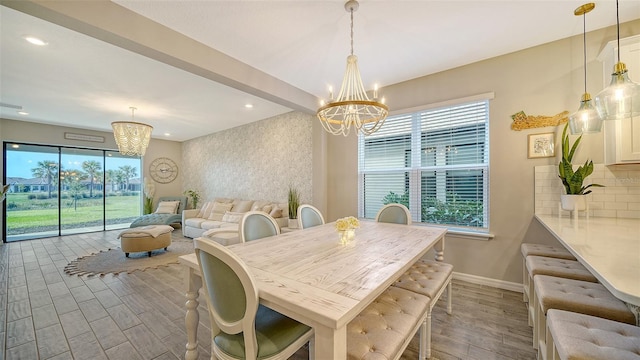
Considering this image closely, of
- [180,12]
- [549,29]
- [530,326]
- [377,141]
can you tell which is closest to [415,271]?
[530,326]

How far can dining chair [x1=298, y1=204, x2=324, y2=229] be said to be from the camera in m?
2.64

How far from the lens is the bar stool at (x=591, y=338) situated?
93 centimetres

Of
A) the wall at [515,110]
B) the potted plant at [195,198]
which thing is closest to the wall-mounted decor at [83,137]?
the potted plant at [195,198]

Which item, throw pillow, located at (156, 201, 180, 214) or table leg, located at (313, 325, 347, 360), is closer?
table leg, located at (313, 325, 347, 360)

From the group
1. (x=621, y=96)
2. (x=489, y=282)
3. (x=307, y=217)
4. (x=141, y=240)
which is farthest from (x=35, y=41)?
(x=489, y=282)

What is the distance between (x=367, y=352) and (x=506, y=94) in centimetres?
311

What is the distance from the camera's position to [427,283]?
5.84 feet

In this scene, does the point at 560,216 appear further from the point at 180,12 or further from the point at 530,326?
the point at 180,12

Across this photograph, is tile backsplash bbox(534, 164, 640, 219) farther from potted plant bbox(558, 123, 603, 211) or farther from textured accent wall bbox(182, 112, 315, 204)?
textured accent wall bbox(182, 112, 315, 204)

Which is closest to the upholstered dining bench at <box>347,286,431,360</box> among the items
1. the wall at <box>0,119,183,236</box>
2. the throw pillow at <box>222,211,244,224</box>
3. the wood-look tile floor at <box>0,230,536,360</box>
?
the wood-look tile floor at <box>0,230,536,360</box>

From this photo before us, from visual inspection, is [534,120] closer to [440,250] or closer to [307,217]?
[440,250]

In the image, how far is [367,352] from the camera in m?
1.07

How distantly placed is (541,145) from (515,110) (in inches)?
18.5

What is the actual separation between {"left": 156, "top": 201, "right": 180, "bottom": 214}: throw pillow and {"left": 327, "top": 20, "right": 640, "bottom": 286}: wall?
21.9 feet
